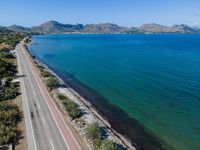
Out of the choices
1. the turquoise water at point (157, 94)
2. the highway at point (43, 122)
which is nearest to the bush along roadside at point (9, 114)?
the highway at point (43, 122)

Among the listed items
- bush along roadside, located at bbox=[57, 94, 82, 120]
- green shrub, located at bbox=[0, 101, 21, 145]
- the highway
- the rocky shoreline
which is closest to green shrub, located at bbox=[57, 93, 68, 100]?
bush along roadside, located at bbox=[57, 94, 82, 120]

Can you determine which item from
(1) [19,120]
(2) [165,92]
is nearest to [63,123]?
(1) [19,120]

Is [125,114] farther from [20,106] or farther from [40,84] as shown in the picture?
[40,84]

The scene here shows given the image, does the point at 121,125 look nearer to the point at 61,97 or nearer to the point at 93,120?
the point at 93,120

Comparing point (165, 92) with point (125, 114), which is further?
point (165, 92)

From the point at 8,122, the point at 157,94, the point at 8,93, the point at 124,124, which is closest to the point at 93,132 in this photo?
the point at 124,124

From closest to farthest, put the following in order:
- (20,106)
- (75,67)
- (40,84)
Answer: (20,106) → (40,84) → (75,67)

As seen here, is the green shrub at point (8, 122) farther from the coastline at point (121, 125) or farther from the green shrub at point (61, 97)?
the coastline at point (121, 125)

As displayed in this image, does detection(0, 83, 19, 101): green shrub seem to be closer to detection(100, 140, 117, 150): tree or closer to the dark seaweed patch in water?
the dark seaweed patch in water
